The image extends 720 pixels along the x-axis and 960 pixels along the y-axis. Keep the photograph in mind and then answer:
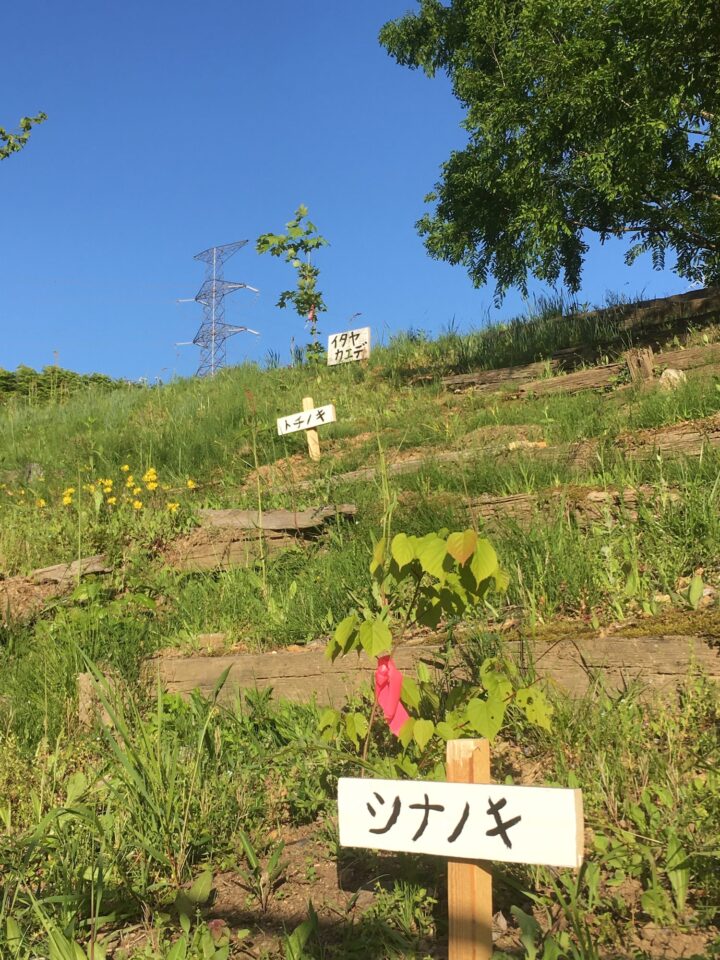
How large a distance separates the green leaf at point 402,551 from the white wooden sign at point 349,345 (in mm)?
6804

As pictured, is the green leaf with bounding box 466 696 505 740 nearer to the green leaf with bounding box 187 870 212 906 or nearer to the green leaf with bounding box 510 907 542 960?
the green leaf with bounding box 510 907 542 960

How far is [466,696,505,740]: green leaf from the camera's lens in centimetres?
204

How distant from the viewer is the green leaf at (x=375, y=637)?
6.51ft

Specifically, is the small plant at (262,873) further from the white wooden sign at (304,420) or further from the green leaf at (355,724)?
the white wooden sign at (304,420)

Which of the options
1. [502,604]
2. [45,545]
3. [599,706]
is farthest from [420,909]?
[45,545]

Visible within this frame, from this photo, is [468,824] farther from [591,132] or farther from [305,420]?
[591,132]

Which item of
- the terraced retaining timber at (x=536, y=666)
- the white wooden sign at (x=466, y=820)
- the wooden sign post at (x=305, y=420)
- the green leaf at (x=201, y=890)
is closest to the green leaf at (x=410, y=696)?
the white wooden sign at (x=466, y=820)

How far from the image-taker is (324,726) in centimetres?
244

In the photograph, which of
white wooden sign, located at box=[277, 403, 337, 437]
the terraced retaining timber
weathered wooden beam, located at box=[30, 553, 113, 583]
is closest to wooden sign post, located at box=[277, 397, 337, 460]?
white wooden sign, located at box=[277, 403, 337, 437]

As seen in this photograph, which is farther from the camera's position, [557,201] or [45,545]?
[557,201]

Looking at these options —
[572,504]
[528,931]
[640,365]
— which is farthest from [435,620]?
[640,365]

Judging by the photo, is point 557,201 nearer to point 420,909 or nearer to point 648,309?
point 648,309

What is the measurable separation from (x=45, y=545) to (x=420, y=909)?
4.73 m

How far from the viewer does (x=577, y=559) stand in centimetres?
347
